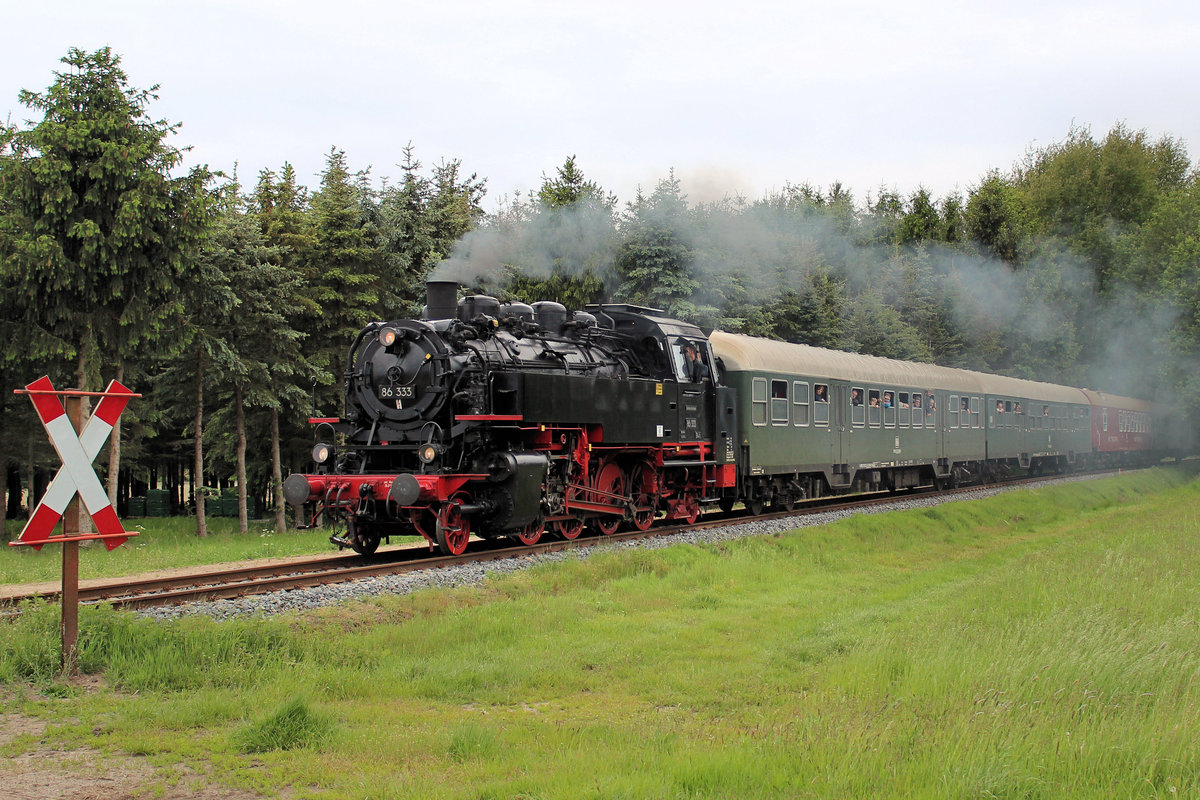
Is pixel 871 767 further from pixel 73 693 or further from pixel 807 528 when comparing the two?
pixel 807 528

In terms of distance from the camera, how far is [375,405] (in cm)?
1393

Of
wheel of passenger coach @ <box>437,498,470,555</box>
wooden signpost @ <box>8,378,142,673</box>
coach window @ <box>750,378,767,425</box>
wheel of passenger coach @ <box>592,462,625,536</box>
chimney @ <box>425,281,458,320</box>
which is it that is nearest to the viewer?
wooden signpost @ <box>8,378,142,673</box>

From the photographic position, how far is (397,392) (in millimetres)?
13625

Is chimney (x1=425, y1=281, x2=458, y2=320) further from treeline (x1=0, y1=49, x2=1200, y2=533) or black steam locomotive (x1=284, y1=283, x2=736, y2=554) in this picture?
treeline (x1=0, y1=49, x2=1200, y2=533)

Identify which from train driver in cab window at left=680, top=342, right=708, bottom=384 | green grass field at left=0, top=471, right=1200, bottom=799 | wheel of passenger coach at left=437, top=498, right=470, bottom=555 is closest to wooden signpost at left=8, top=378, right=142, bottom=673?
green grass field at left=0, top=471, right=1200, bottom=799

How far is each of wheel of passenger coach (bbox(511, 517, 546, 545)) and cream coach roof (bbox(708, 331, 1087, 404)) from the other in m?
6.37

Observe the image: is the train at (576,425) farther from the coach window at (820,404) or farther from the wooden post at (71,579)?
the wooden post at (71,579)

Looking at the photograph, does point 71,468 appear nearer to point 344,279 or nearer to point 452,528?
point 452,528

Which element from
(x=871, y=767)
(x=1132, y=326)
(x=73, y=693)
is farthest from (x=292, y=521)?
(x=1132, y=326)

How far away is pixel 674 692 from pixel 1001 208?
51609mm

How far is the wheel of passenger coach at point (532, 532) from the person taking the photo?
1405 centimetres

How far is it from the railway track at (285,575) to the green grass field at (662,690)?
1.46 meters

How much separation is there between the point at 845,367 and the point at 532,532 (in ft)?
36.3

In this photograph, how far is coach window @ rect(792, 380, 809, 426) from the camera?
66.1 feet
